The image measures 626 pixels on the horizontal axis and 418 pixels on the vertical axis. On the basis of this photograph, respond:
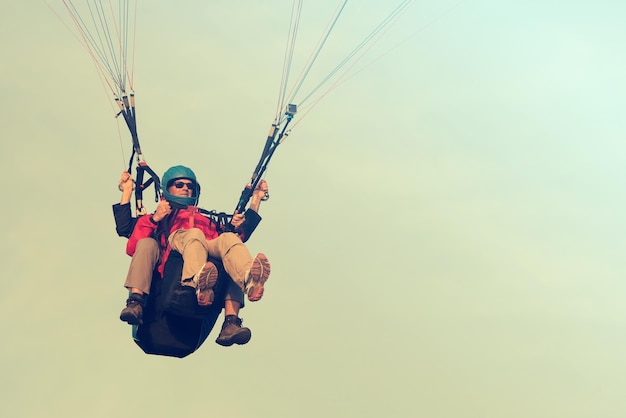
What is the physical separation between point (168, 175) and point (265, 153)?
5.70ft

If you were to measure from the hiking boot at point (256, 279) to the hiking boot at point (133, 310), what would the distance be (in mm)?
1876

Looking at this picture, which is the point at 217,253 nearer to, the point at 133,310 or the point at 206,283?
the point at 206,283

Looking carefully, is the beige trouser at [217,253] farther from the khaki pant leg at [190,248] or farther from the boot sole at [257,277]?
the boot sole at [257,277]

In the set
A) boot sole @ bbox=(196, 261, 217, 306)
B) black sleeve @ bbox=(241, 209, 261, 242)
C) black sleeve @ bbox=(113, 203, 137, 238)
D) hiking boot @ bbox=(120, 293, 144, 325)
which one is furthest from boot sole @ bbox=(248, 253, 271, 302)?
black sleeve @ bbox=(113, 203, 137, 238)

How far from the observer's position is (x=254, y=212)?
62.6ft

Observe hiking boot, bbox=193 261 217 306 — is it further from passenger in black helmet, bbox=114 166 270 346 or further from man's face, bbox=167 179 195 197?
man's face, bbox=167 179 195 197

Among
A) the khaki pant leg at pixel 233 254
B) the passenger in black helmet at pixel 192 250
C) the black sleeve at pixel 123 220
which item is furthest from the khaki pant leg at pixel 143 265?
the khaki pant leg at pixel 233 254

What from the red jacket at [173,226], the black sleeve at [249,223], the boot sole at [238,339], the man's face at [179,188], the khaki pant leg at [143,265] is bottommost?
the boot sole at [238,339]

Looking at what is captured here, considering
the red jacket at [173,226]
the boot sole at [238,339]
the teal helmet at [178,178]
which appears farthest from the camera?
the teal helmet at [178,178]

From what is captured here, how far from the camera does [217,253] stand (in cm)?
1759

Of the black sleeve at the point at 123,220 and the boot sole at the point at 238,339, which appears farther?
the black sleeve at the point at 123,220

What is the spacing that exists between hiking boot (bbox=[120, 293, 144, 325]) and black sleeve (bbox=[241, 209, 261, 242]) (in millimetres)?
2316

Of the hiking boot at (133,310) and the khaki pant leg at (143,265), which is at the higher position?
the khaki pant leg at (143,265)

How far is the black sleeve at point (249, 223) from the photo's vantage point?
19.0 m
